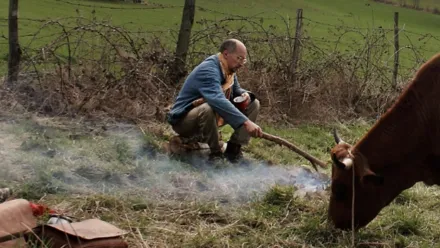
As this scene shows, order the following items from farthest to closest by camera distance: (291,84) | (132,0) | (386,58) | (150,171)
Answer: (132,0)
(386,58)
(291,84)
(150,171)

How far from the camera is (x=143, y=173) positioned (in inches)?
261

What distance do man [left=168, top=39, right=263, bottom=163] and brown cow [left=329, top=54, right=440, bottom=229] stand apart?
1.63m

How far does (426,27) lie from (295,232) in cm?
3666

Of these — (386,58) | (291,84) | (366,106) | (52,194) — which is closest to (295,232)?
(52,194)

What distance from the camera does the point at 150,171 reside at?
668 cm

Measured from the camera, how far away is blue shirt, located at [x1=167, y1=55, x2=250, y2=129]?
6.76 meters

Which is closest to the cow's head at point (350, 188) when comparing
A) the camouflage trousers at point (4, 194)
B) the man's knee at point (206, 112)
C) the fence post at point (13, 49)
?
the man's knee at point (206, 112)

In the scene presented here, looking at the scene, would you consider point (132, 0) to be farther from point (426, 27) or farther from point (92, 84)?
point (92, 84)

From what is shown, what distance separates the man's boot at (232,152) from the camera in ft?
24.8

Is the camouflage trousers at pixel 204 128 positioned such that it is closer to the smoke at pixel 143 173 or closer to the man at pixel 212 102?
the man at pixel 212 102

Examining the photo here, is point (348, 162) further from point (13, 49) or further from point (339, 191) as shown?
point (13, 49)

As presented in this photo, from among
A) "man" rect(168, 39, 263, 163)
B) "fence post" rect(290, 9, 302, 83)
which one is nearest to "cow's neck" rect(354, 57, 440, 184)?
"man" rect(168, 39, 263, 163)

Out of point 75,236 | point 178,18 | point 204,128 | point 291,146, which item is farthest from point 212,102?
point 178,18

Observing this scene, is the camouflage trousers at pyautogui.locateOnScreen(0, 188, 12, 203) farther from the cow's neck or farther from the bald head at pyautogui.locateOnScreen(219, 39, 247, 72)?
the cow's neck
